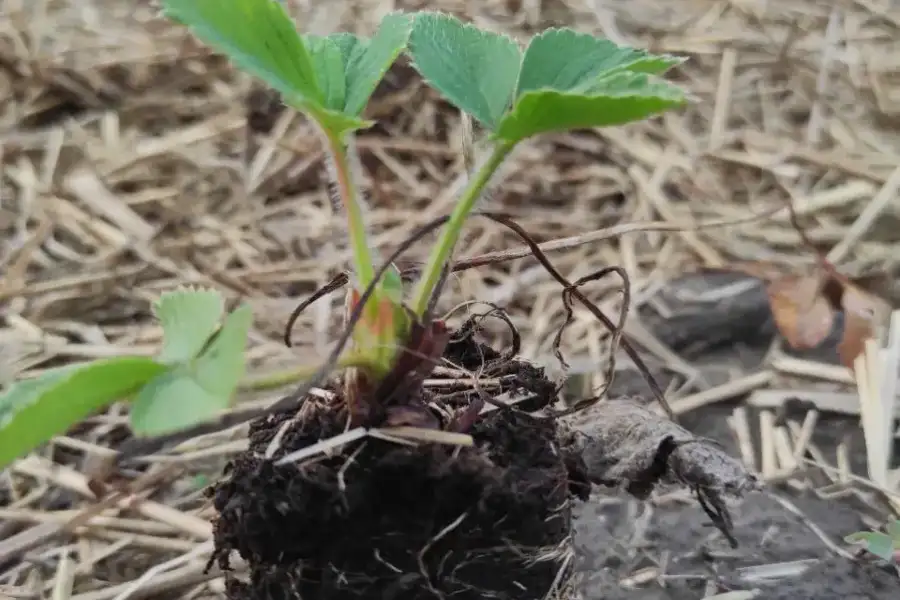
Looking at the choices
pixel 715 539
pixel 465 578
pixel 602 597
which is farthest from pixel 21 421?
pixel 715 539

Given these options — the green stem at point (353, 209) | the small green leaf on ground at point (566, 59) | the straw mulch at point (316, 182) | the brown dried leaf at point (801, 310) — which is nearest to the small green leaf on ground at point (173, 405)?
the green stem at point (353, 209)

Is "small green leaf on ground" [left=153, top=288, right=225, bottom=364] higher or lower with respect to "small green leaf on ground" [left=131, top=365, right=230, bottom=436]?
higher

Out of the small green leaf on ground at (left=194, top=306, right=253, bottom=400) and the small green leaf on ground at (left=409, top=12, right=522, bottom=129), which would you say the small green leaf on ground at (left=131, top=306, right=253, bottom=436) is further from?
the small green leaf on ground at (left=409, top=12, right=522, bottom=129)

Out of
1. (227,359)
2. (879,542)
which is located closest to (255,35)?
(227,359)

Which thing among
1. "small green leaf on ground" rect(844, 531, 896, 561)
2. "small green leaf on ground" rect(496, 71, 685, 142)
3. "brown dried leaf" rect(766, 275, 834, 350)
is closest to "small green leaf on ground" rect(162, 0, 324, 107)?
"small green leaf on ground" rect(496, 71, 685, 142)

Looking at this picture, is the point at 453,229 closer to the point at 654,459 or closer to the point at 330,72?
the point at 330,72
